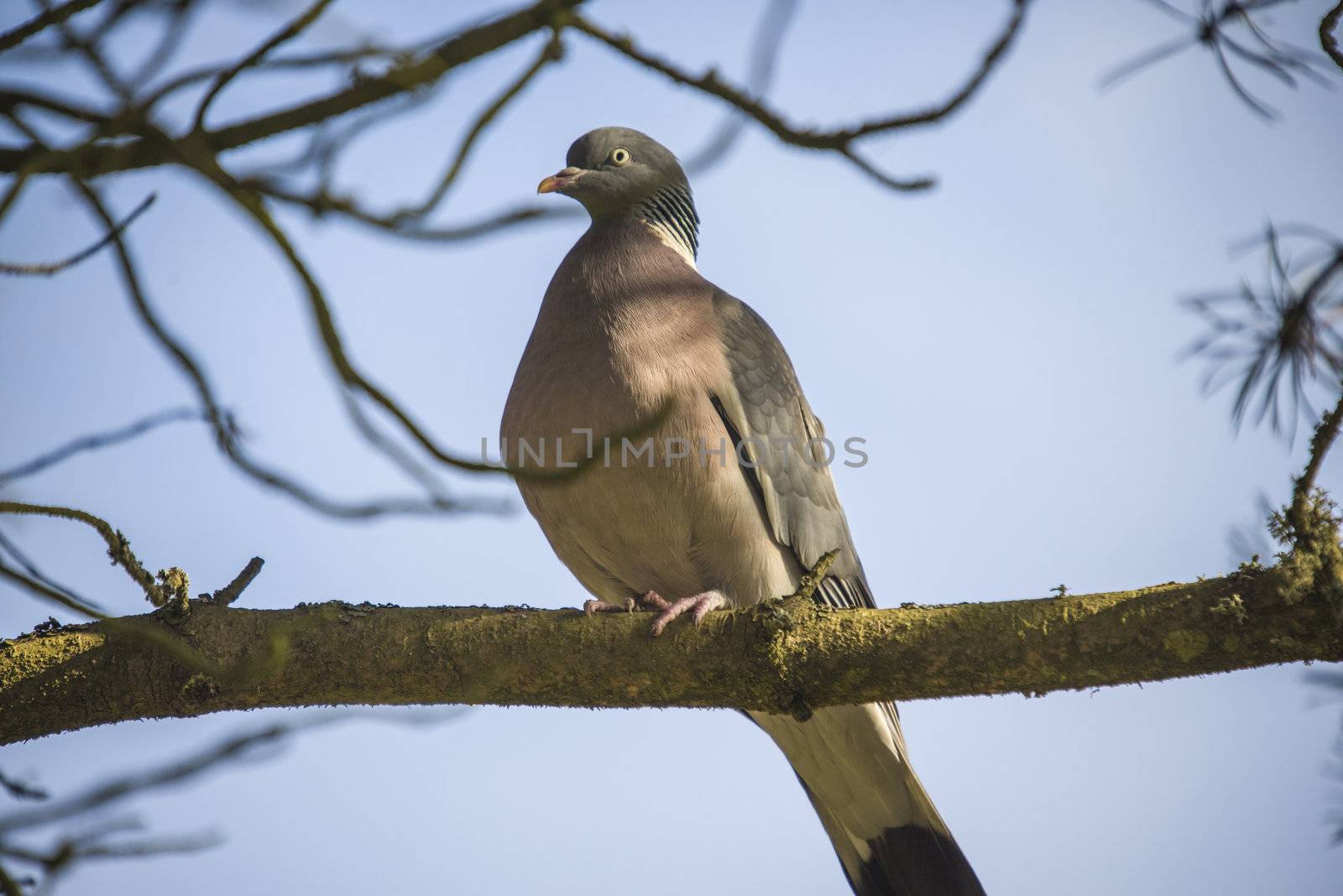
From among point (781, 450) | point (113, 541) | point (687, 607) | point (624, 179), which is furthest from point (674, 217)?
point (113, 541)

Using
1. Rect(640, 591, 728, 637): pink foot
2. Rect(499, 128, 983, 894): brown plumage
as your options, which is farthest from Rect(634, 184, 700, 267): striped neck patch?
Rect(640, 591, 728, 637): pink foot

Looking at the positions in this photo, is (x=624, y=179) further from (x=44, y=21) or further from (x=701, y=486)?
(x=44, y=21)

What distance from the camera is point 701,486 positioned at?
3.93m

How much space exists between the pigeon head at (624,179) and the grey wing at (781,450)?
535 millimetres

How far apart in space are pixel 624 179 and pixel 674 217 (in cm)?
28

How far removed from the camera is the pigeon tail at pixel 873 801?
4047 mm

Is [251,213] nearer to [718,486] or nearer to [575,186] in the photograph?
[718,486]

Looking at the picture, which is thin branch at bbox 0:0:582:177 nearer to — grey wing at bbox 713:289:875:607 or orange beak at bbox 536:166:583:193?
grey wing at bbox 713:289:875:607

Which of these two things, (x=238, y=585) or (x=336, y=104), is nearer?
(x=336, y=104)

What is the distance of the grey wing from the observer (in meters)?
4.18

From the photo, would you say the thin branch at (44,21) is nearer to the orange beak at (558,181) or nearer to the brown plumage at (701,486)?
the brown plumage at (701,486)

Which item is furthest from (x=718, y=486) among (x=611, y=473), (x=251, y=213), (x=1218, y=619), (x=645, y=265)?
(x=251, y=213)

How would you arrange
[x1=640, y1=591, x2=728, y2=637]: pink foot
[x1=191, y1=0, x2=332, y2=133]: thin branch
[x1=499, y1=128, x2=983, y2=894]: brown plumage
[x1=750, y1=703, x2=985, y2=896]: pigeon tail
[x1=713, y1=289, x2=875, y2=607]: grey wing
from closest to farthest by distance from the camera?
[x1=191, y1=0, x2=332, y2=133]: thin branch, [x1=640, y1=591, x2=728, y2=637]: pink foot, [x1=499, y1=128, x2=983, y2=894]: brown plumage, [x1=750, y1=703, x2=985, y2=896]: pigeon tail, [x1=713, y1=289, x2=875, y2=607]: grey wing

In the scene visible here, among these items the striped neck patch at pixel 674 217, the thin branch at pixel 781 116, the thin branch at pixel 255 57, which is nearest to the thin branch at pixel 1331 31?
the thin branch at pixel 781 116
